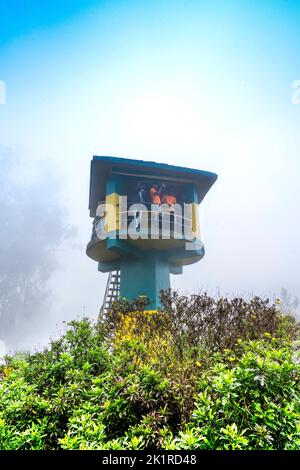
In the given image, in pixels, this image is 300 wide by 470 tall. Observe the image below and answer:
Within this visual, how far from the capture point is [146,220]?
13438 mm

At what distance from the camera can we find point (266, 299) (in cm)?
730

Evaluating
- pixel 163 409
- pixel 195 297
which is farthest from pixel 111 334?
pixel 163 409

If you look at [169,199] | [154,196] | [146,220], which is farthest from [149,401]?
[169,199]

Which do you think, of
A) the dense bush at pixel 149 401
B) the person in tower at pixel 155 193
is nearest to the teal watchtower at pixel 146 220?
the person in tower at pixel 155 193

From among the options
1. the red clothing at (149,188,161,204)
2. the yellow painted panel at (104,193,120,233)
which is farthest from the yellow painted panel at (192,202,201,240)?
the yellow painted panel at (104,193,120,233)

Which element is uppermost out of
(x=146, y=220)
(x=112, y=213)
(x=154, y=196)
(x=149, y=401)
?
(x=154, y=196)

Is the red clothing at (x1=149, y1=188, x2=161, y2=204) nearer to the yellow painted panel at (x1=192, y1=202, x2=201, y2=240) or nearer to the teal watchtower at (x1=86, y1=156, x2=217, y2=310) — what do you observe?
the teal watchtower at (x1=86, y1=156, x2=217, y2=310)

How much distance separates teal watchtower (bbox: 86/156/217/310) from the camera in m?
13.6

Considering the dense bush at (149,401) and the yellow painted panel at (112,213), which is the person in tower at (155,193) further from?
the dense bush at (149,401)

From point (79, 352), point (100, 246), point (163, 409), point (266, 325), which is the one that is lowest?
point (163, 409)

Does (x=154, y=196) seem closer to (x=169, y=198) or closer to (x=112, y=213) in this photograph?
(x=169, y=198)
